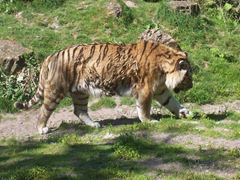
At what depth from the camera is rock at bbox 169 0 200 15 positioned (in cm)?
1432

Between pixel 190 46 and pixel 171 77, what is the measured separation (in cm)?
491

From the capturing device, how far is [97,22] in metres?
13.6

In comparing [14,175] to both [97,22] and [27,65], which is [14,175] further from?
[97,22]

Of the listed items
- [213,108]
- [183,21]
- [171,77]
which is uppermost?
[183,21]

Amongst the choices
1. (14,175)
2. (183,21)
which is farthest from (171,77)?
(183,21)

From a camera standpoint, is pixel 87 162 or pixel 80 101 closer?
pixel 87 162

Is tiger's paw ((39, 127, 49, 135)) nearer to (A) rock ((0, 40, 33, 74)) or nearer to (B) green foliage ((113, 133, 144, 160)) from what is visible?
(B) green foliage ((113, 133, 144, 160))

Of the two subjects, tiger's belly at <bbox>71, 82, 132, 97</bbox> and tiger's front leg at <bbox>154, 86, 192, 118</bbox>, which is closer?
tiger's belly at <bbox>71, 82, 132, 97</bbox>

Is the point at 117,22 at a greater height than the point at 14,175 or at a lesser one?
greater

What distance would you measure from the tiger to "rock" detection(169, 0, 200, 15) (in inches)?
244

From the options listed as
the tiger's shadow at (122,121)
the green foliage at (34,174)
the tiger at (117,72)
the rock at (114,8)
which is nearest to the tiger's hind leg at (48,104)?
the tiger at (117,72)

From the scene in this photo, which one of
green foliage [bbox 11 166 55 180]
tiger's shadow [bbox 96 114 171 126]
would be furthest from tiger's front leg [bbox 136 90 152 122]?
green foliage [bbox 11 166 55 180]

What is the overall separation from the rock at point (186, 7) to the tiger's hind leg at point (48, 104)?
7022 millimetres

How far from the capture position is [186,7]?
14.4m
